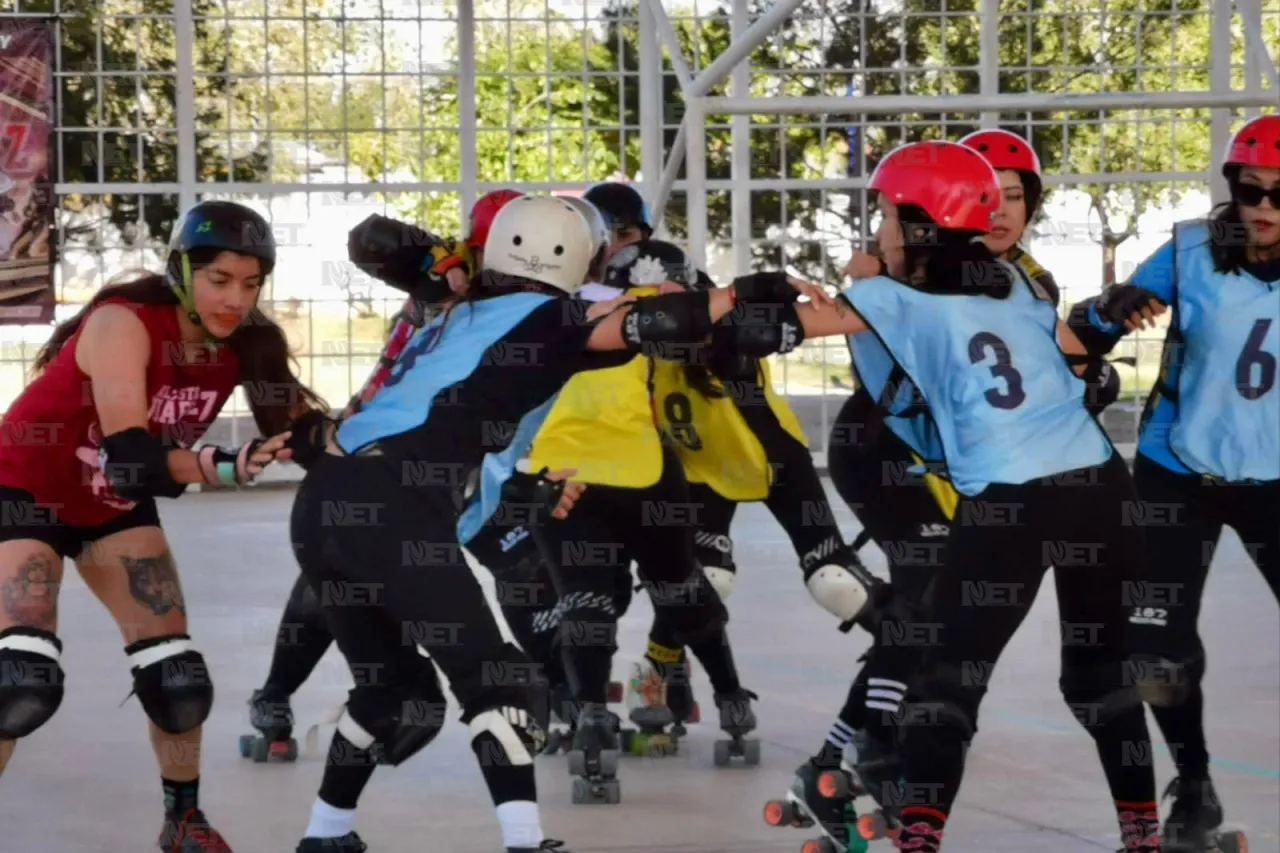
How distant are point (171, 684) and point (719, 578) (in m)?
1.98

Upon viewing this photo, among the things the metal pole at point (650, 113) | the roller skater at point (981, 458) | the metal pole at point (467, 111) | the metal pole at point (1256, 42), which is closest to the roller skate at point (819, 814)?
the roller skater at point (981, 458)

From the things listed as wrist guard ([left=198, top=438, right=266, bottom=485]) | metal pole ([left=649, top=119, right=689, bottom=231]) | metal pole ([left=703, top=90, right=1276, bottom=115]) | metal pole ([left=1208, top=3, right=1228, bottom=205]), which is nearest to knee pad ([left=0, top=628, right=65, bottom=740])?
wrist guard ([left=198, top=438, right=266, bottom=485])

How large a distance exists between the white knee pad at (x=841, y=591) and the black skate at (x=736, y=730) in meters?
0.49

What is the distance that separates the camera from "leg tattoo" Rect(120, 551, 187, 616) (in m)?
4.58

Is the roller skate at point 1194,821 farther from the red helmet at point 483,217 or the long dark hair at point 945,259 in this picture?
the red helmet at point 483,217

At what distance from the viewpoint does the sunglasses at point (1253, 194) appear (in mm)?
4699

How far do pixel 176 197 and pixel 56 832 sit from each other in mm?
10893

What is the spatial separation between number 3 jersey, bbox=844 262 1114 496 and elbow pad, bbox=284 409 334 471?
3.52ft

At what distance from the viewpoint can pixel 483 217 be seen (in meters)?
5.35

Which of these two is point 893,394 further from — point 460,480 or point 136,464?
point 136,464

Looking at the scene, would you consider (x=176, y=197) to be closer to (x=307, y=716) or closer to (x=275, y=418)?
(x=307, y=716)

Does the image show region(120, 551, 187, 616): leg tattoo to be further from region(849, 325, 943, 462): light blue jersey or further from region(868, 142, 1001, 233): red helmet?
region(868, 142, 1001, 233): red helmet

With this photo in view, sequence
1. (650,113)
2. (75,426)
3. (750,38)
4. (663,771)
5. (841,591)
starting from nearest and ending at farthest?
(75,426) < (841,591) < (663,771) < (750,38) < (650,113)

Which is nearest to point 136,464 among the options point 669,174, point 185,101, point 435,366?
point 435,366
